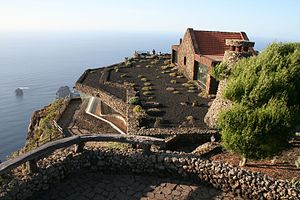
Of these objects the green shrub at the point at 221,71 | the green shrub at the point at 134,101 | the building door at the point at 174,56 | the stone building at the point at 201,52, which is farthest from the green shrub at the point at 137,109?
the building door at the point at 174,56

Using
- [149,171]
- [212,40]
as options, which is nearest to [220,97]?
[149,171]

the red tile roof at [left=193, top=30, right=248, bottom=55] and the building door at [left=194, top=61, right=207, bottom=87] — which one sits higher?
the red tile roof at [left=193, top=30, right=248, bottom=55]

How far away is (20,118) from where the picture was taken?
147m

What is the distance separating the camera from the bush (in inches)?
518

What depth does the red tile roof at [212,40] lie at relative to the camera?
3888cm

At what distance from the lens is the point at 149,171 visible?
1319 cm

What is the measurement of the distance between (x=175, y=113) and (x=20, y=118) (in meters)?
137

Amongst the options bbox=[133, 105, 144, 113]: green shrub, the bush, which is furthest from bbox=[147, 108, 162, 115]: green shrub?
the bush

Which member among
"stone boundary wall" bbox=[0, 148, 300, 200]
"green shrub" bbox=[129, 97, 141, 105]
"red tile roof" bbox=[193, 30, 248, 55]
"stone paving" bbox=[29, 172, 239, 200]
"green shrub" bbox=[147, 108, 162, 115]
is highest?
"red tile roof" bbox=[193, 30, 248, 55]

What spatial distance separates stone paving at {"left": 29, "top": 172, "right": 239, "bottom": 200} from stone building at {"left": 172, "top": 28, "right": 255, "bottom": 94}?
2127 centimetres

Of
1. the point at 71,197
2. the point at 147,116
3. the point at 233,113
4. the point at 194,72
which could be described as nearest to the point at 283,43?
the point at 233,113

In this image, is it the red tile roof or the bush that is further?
the red tile roof

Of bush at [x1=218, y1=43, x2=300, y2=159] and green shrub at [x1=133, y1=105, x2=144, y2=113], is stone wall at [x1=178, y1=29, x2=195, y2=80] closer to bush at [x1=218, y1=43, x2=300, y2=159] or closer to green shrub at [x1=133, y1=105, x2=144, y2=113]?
green shrub at [x1=133, y1=105, x2=144, y2=113]

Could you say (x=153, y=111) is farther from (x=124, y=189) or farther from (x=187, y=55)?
(x=187, y=55)
